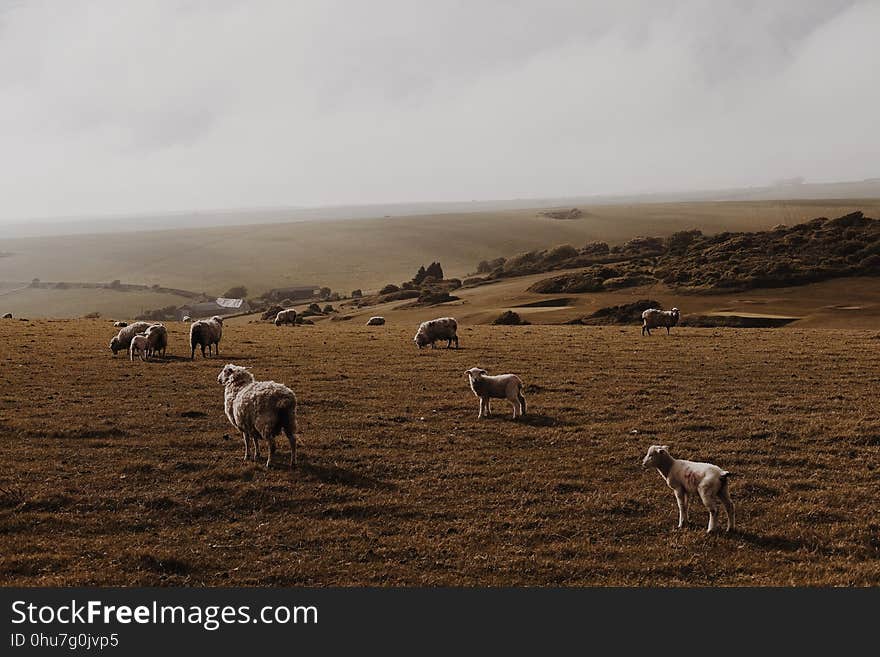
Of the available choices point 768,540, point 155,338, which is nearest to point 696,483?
point 768,540

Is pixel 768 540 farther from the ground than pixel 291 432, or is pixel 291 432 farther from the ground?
pixel 291 432

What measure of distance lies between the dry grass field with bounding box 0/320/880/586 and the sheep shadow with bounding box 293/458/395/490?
78 mm

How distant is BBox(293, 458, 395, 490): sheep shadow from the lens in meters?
12.7

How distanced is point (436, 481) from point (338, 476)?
7.13 feet

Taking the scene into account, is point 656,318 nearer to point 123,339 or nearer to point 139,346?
point 139,346

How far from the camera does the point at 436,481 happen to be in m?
12.9

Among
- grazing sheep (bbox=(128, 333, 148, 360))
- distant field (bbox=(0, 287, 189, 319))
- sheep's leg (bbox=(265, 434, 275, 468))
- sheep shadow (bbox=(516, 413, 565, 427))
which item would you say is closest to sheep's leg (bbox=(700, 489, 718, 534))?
sheep shadow (bbox=(516, 413, 565, 427))

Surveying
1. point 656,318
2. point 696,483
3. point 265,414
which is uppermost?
point 265,414

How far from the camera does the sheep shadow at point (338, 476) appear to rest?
12711 mm

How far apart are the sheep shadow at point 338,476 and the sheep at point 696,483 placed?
18.0 ft

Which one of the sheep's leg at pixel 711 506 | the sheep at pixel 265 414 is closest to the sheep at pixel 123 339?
the sheep at pixel 265 414

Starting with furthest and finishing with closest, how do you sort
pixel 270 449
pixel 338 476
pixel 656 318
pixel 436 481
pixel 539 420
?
1. pixel 656 318
2. pixel 539 420
3. pixel 270 449
4. pixel 338 476
5. pixel 436 481

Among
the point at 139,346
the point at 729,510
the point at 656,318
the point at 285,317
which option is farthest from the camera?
the point at 285,317

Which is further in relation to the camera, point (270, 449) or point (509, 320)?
point (509, 320)
